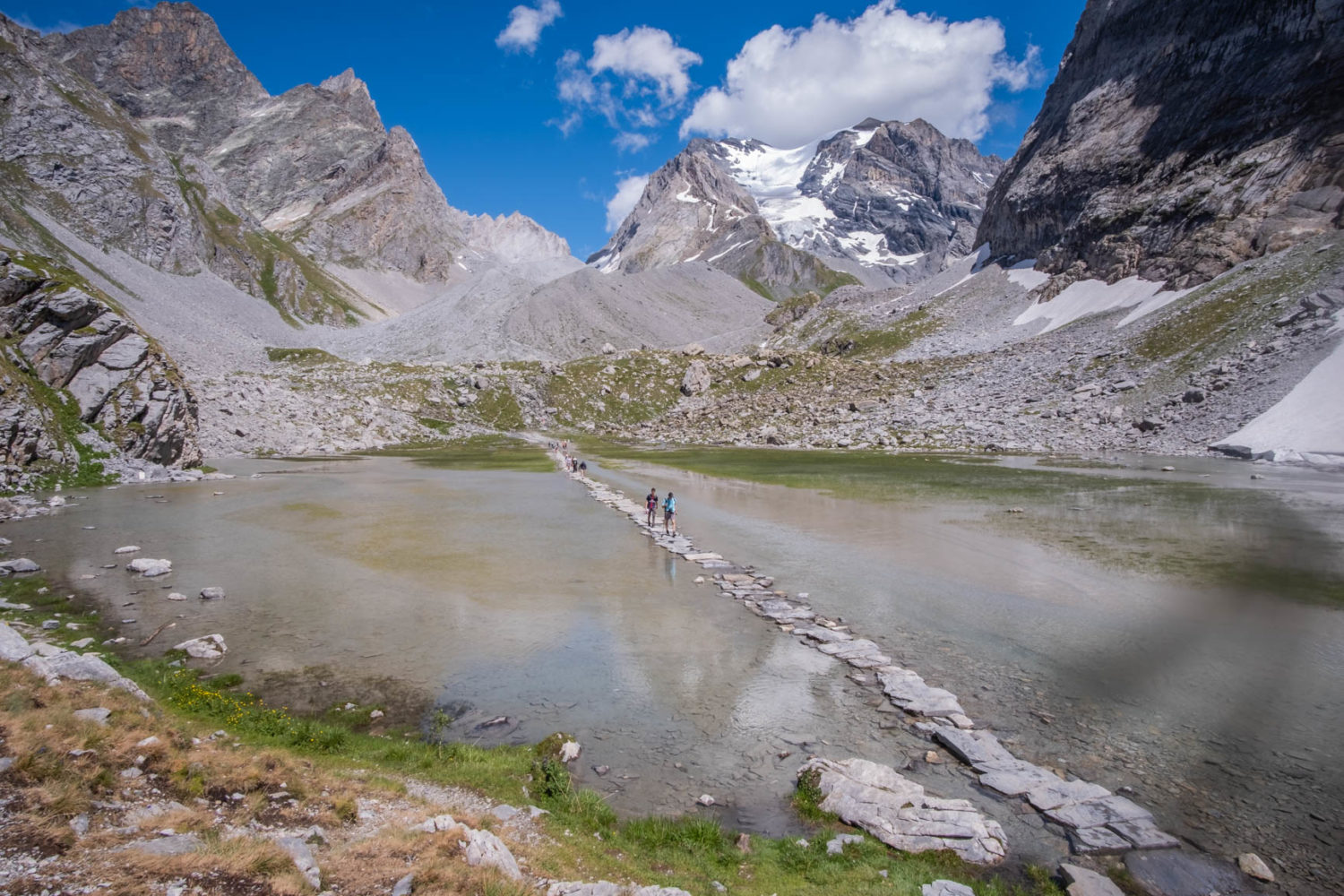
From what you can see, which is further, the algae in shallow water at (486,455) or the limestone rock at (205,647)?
the algae in shallow water at (486,455)

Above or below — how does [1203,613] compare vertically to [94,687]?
above

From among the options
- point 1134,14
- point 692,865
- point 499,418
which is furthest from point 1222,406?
point 1134,14

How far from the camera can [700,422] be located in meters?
127

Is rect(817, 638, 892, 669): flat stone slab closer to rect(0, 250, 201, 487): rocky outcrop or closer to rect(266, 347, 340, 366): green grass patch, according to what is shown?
rect(0, 250, 201, 487): rocky outcrop

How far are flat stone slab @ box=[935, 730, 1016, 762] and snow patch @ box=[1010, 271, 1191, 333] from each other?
13556cm

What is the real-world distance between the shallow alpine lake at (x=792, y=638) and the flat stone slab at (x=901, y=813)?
20.3 inches

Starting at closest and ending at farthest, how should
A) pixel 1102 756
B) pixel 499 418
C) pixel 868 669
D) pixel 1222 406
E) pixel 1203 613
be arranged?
pixel 1102 756
pixel 868 669
pixel 1203 613
pixel 1222 406
pixel 499 418

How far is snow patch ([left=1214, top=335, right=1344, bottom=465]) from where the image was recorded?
61.9 m

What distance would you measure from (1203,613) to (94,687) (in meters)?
28.0

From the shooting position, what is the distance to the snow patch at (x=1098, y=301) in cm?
12312

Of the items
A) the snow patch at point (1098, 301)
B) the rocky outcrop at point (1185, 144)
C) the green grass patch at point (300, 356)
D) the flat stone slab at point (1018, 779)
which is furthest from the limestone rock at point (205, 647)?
the rocky outcrop at point (1185, 144)

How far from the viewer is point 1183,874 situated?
356 inches

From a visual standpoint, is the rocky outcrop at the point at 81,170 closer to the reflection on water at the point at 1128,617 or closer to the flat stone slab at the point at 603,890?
the reflection on water at the point at 1128,617

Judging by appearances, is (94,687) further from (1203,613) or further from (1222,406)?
(1222,406)
